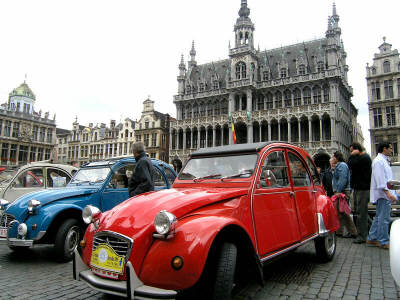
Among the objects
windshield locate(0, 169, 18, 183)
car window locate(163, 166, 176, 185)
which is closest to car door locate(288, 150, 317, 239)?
car window locate(163, 166, 176, 185)

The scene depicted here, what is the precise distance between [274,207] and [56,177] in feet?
27.8

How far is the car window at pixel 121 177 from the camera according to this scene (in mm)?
6785

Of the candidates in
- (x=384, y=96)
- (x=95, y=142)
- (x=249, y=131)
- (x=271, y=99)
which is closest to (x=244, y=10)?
(x=271, y=99)

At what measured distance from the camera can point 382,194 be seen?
6062 millimetres

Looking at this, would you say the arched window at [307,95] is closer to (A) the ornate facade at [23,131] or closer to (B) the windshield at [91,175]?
(B) the windshield at [91,175]

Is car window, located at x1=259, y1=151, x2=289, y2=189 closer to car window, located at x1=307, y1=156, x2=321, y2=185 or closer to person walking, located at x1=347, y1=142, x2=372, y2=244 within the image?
car window, located at x1=307, y1=156, x2=321, y2=185

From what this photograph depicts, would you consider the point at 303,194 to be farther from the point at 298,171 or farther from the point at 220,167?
the point at 220,167

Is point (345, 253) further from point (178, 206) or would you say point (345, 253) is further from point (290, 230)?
point (178, 206)

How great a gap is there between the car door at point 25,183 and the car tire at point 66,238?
4.69m

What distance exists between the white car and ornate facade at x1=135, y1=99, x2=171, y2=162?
3484 centimetres

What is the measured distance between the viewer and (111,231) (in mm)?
2877

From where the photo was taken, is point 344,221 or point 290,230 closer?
point 290,230

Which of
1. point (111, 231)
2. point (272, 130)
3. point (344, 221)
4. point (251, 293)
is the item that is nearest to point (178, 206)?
point (111, 231)

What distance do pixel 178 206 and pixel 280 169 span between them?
6.80 ft
